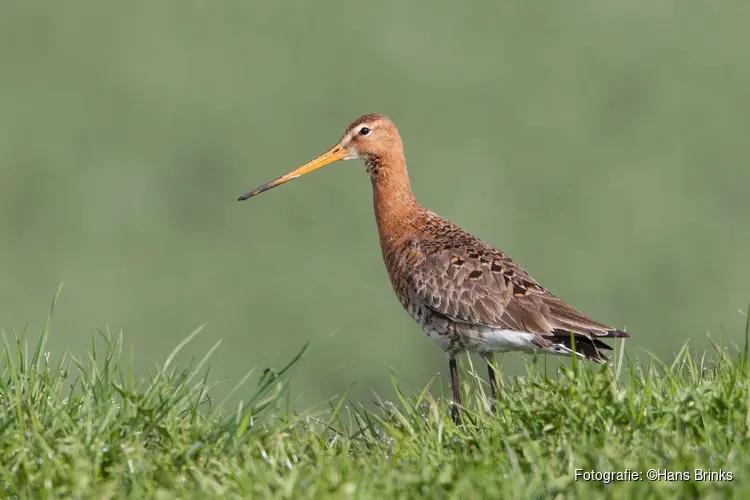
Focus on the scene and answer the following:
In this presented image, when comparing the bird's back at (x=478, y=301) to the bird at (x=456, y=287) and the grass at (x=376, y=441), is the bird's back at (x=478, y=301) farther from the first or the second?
the grass at (x=376, y=441)

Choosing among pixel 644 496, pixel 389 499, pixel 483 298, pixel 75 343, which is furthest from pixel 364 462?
pixel 75 343

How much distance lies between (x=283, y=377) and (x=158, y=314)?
1169 centimetres

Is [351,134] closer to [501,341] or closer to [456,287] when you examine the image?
[456,287]

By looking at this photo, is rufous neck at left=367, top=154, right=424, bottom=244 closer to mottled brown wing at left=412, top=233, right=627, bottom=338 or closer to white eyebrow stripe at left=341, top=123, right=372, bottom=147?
white eyebrow stripe at left=341, top=123, right=372, bottom=147

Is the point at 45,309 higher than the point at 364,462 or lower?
lower

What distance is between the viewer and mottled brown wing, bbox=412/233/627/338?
777 centimetres

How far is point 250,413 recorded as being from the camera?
5383mm

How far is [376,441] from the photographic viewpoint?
5977mm

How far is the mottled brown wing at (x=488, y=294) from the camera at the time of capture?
7.77 metres

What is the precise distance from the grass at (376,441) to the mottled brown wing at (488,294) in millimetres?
1728

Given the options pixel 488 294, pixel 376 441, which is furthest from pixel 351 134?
pixel 376 441

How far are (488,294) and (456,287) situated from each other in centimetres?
22

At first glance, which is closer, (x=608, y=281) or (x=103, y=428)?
(x=103, y=428)

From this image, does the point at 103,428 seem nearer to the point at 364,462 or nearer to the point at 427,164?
the point at 364,462
